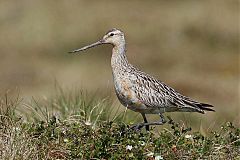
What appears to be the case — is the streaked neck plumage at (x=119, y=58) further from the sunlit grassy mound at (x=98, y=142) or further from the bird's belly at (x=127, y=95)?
the sunlit grassy mound at (x=98, y=142)

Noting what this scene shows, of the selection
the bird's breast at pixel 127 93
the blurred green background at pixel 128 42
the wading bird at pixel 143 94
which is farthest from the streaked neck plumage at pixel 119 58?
the blurred green background at pixel 128 42

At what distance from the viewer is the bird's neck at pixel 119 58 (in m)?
11.1

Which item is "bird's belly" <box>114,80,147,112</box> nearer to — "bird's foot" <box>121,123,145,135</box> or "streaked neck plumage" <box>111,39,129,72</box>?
"streaked neck plumage" <box>111,39,129,72</box>

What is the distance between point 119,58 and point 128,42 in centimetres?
2132

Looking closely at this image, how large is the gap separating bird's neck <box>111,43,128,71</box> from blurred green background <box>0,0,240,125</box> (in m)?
13.9

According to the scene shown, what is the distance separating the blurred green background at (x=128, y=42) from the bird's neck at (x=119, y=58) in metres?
13.9

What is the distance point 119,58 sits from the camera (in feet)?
36.9

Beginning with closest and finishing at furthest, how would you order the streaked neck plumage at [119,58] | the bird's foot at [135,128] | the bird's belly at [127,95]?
the bird's foot at [135,128], the bird's belly at [127,95], the streaked neck plumage at [119,58]

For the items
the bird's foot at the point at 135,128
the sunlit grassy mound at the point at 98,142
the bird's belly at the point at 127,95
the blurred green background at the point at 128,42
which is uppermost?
the blurred green background at the point at 128,42

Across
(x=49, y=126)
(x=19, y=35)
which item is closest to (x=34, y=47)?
(x=19, y=35)

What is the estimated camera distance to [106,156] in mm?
9117

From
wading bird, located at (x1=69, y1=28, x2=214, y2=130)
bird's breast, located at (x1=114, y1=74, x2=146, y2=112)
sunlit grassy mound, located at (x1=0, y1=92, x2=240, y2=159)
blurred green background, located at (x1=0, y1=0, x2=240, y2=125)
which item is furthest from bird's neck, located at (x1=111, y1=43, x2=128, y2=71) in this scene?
blurred green background, located at (x1=0, y1=0, x2=240, y2=125)

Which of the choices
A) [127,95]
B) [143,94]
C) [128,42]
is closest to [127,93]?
[127,95]

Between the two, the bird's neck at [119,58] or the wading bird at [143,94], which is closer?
the wading bird at [143,94]
